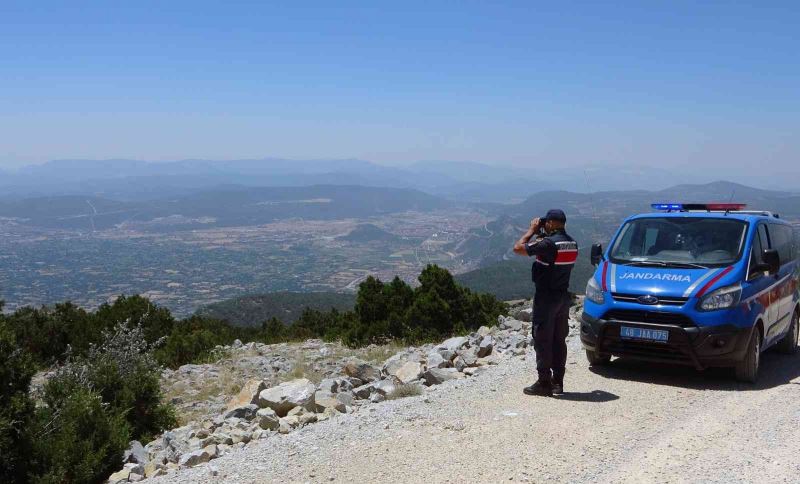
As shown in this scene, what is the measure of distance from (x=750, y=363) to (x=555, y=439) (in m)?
3.36

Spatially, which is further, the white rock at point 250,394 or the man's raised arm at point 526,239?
the white rock at point 250,394

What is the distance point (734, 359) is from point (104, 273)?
10677 centimetres

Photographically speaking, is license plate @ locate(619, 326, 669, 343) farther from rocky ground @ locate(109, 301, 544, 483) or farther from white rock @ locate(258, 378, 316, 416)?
white rock @ locate(258, 378, 316, 416)

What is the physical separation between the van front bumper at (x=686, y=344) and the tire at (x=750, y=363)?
168 mm

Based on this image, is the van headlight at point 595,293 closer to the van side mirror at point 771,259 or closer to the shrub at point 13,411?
the van side mirror at point 771,259

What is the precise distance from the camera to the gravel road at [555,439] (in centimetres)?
522

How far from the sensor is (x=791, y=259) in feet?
32.0

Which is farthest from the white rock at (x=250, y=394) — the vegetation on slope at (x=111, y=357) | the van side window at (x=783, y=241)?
the van side window at (x=783, y=241)

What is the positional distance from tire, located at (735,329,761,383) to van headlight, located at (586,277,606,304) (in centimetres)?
171

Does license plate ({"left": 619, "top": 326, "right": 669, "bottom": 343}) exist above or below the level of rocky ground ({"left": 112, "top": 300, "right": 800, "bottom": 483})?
above

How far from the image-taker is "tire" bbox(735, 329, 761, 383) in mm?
7757

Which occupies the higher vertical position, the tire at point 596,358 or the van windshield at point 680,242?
the van windshield at point 680,242

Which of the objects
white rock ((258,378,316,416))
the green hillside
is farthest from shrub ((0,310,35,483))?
the green hillside

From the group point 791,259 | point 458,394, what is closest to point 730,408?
point 458,394
